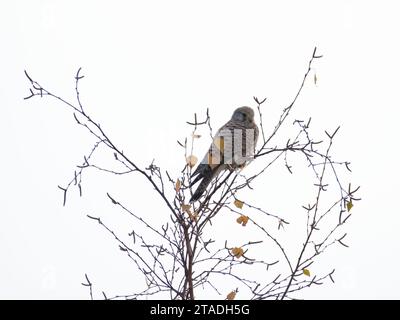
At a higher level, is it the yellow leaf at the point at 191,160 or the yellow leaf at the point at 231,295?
the yellow leaf at the point at 191,160

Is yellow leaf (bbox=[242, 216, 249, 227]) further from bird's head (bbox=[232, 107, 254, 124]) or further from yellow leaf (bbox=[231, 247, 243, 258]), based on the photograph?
bird's head (bbox=[232, 107, 254, 124])

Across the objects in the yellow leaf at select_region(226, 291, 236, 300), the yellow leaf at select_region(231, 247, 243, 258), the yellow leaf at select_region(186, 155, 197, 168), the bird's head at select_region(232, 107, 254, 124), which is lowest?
the yellow leaf at select_region(226, 291, 236, 300)

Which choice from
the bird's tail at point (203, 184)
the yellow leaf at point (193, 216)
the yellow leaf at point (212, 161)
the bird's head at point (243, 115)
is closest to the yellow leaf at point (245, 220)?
the yellow leaf at point (193, 216)

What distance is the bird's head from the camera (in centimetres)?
766

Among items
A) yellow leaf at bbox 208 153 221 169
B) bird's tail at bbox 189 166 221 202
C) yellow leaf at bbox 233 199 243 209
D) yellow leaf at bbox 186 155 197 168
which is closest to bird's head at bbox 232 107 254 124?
bird's tail at bbox 189 166 221 202

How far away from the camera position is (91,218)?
11.0ft

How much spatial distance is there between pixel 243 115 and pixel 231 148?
156 cm

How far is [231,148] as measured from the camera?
6180 millimetres

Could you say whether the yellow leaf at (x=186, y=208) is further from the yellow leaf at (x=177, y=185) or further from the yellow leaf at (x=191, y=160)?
the yellow leaf at (x=191, y=160)

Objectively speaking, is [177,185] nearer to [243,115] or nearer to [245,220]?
[245,220]

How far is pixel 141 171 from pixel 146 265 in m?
0.48

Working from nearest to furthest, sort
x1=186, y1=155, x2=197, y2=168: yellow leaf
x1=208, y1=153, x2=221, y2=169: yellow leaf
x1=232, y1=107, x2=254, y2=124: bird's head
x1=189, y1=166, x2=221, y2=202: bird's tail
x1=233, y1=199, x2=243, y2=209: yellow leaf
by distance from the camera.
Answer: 1. x1=186, y1=155, x2=197, y2=168: yellow leaf
2. x1=233, y1=199, x2=243, y2=209: yellow leaf
3. x1=208, y1=153, x2=221, y2=169: yellow leaf
4. x1=189, y1=166, x2=221, y2=202: bird's tail
5. x1=232, y1=107, x2=254, y2=124: bird's head

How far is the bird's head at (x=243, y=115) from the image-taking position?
7.66m
